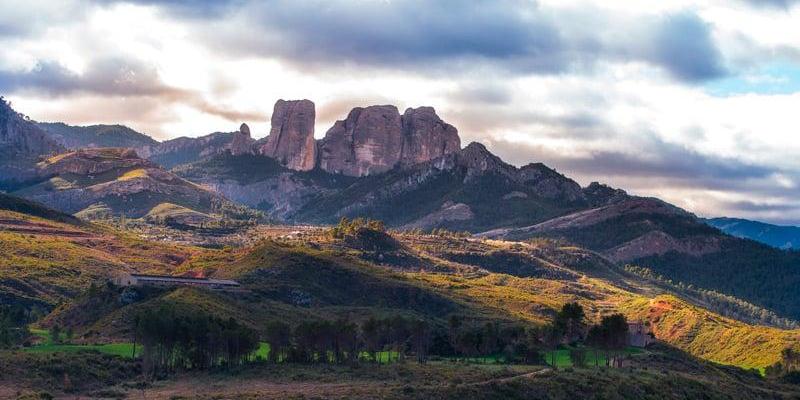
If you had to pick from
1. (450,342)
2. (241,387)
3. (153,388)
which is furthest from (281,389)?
(450,342)

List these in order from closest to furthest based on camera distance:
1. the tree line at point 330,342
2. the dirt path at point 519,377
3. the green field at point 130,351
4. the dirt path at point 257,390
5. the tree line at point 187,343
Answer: the dirt path at point 257,390, the dirt path at point 519,377, the tree line at point 187,343, the tree line at point 330,342, the green field at point 130,351

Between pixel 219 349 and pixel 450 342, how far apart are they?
48.4 metres

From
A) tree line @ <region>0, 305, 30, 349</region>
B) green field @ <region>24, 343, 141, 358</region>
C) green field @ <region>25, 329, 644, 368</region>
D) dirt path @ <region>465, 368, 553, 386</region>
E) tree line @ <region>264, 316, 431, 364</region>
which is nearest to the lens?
dirt path @ <region>465, 368, 553, 386</region>

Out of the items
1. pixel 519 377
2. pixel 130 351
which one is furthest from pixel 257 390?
pixel 130 351

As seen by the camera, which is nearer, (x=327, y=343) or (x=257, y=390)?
(x=257, y=390)

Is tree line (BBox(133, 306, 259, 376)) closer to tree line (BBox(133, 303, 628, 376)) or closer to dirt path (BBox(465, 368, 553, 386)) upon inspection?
tree line (BBox(133, 303, 628, 376))

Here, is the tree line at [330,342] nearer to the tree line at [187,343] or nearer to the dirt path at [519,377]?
the tree line at [187,343]

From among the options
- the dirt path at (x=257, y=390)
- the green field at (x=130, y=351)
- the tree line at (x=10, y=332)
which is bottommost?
the dirt path at (x=257, y=390)

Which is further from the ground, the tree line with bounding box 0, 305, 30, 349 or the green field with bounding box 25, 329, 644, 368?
the tree line with bounding box 0, 305, 30, 349

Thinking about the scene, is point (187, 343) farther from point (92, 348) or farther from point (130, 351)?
point (92, 348)

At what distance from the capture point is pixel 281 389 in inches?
5399

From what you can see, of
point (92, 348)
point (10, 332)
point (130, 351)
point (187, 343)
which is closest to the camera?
point (187, 343)

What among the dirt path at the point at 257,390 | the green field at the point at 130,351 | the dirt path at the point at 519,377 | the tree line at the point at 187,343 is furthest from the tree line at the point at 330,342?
the dirt path at the point at 519,377

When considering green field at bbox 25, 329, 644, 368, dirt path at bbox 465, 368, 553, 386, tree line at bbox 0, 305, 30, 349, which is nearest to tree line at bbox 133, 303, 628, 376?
green field at bbox 25, 329, 644, 368
